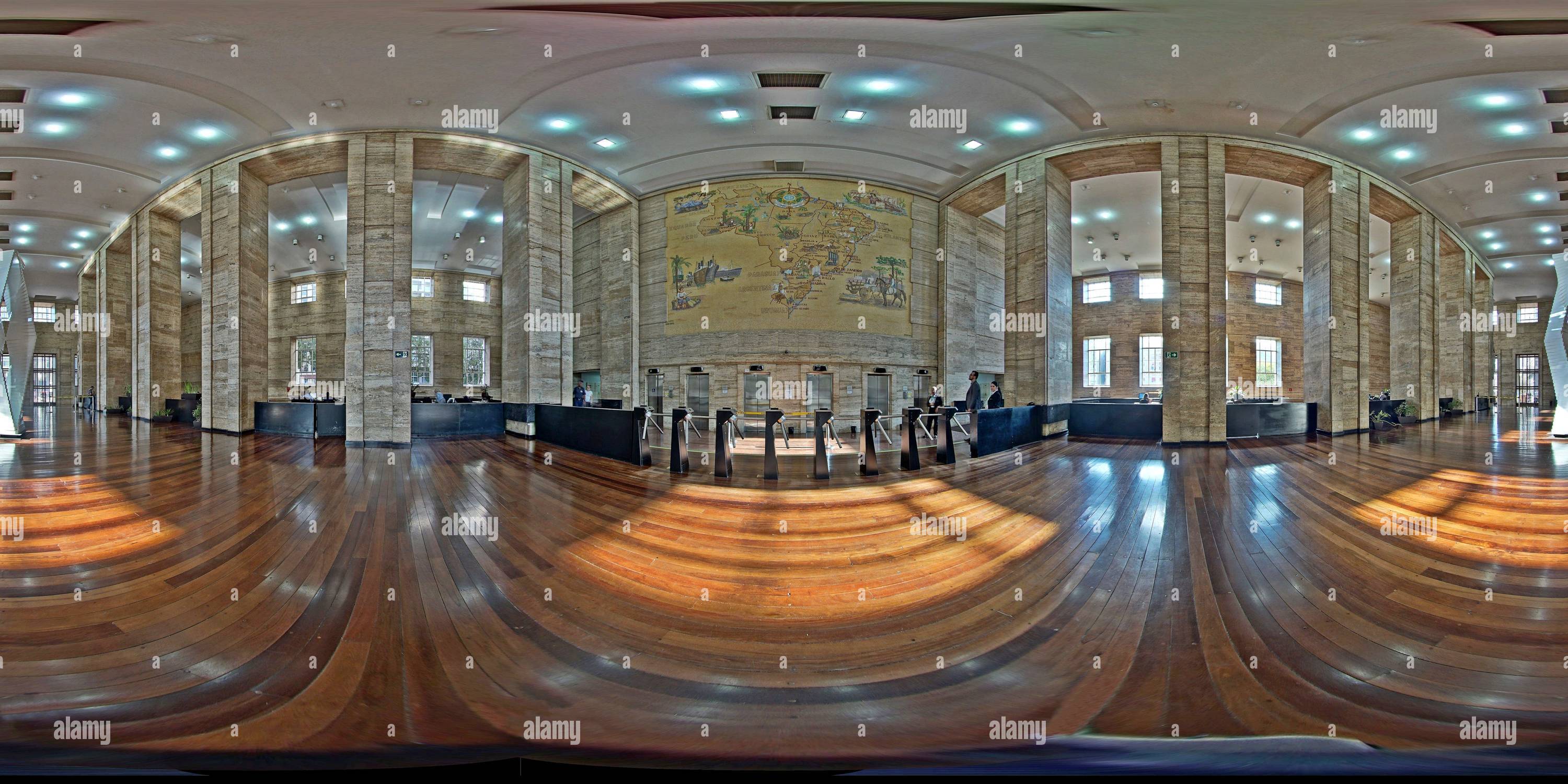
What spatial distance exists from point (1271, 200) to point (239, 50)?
21481 millimetres

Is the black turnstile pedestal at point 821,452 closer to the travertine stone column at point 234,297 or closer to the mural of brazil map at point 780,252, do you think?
the mural of brazil map at point 780,252

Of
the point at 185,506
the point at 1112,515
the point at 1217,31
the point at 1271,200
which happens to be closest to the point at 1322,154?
the point at 1271,200

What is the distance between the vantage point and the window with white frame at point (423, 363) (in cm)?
2217

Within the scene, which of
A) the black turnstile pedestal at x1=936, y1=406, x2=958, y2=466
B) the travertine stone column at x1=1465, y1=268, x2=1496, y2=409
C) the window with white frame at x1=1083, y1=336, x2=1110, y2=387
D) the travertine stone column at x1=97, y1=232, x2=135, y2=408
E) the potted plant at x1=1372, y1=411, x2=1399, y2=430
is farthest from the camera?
the window with white frame at x1=1083, y1=336, x2=1110, y2=387

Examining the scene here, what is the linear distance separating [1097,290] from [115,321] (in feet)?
115

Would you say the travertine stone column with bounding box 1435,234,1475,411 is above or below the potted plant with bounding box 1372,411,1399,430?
above

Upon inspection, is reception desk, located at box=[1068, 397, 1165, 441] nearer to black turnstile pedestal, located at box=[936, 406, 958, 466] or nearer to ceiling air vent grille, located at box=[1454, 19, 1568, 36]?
black turnstile pedestal, located at box=[936, 406, 958, 466]

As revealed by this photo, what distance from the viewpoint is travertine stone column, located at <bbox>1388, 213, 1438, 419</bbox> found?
15516mm

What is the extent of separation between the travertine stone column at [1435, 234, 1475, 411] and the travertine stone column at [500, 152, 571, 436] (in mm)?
24798

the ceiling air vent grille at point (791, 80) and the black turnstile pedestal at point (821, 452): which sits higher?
the ceiling air vent grille at point (791, 80)

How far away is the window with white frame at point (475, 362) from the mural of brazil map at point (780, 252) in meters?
11.8

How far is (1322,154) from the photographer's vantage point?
39.9 ft

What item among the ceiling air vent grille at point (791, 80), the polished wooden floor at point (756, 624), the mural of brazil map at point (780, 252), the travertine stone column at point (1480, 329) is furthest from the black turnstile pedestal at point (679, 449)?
the travertine stone column at point (1480, 329)

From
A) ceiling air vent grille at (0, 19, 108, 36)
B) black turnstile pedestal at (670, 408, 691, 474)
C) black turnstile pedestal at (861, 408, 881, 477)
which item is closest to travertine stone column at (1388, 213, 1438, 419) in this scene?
black turnstile pedestal at (861, 408, 881, 477)
